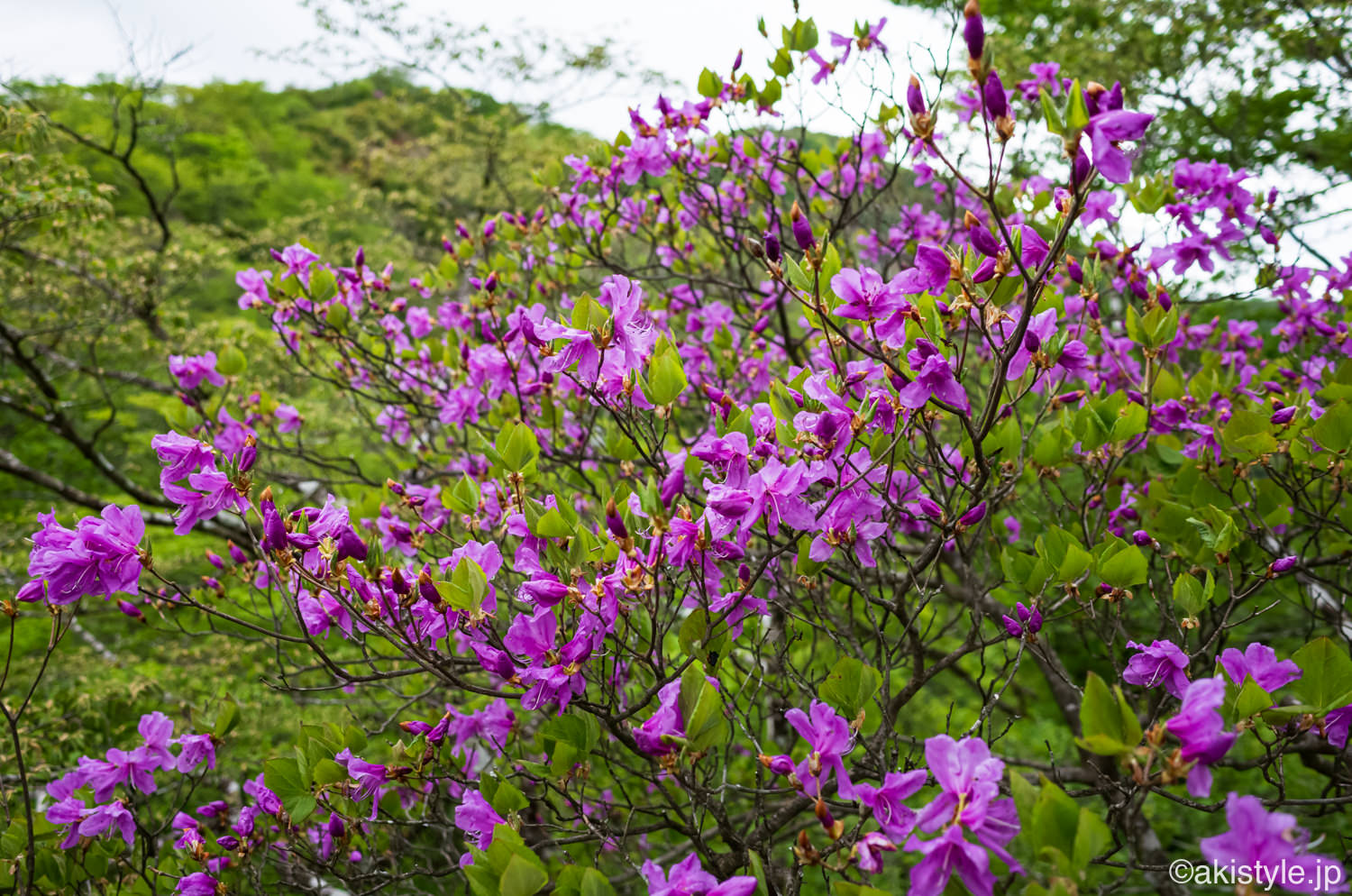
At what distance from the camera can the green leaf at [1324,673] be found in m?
1.17

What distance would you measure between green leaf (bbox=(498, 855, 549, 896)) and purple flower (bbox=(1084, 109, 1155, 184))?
4.12 feet

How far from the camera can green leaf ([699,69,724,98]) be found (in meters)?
2.65

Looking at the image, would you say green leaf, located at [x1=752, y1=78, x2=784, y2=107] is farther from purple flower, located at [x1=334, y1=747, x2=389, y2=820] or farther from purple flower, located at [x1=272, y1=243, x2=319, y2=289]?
purple flower, located at [x1=334, y1=747, x2=389, y2=820]

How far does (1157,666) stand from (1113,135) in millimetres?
975

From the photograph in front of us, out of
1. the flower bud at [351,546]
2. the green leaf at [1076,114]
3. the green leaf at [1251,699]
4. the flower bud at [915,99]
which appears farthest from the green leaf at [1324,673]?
the flower bud at [351,546]

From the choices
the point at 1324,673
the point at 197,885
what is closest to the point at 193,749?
the point at 197,885

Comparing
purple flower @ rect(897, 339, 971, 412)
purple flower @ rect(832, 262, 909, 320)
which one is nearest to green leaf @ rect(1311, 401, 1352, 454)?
purple flower @ rect(897, 339, 971, 412)

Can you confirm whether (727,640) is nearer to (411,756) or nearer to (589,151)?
(411,756)

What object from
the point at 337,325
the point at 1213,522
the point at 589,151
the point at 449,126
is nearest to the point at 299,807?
the point at 337,325

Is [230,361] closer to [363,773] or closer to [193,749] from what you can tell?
[193,749]

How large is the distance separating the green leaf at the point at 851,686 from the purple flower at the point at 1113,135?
90 centimetres

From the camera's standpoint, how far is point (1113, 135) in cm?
95

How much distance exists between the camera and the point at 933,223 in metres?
3.78

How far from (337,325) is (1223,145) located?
8.02 metres
